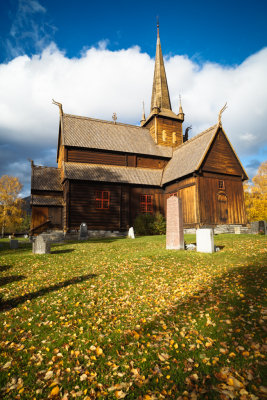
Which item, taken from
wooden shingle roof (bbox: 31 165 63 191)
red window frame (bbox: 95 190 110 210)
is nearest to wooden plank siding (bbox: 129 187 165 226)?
red window frame (bbox: 95 190 110 210)

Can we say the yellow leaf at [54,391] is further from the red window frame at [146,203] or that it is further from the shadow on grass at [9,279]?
the red window frame at [146,203]

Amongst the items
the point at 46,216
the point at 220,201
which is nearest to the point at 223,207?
the point at 220,201

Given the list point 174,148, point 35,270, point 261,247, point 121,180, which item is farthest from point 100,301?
point 174,148

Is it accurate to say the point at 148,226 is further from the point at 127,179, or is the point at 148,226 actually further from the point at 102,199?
the point at 127,179

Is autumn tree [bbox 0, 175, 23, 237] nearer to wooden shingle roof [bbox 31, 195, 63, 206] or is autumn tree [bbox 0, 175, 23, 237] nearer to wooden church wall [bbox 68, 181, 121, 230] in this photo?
wooden shingle roof [bbox 31, 195, 63, 206]

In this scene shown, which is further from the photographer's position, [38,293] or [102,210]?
[102,210]

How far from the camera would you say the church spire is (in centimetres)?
3222

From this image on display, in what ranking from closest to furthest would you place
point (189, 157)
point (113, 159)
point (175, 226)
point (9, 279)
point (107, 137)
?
point (9, 279) → point (175, 226) → point (189, 157) → point (113, 159) → point (107, 137)

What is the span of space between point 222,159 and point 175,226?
1350 centimetres

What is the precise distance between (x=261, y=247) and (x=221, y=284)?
5.81 m

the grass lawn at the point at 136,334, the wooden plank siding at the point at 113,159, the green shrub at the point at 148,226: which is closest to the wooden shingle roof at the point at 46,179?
the wooden plank siding at the point at 113,159

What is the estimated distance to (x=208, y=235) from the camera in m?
11.1

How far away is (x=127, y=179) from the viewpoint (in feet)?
80.3

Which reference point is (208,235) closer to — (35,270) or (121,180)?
(35,270)
